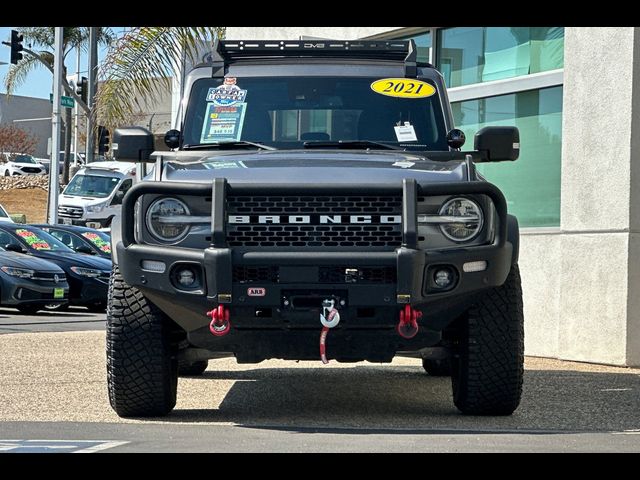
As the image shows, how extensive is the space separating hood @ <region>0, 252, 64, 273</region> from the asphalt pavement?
645 centimetres

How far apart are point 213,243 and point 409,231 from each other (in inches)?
41.4

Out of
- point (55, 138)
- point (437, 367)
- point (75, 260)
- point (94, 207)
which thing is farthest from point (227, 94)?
point (94, 207)

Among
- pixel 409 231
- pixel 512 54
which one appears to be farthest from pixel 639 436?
pixel 512 54

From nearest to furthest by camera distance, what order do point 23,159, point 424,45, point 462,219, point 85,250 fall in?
1. point 462,219
2. point 424,45
3. point 85,250
4. point 23,159

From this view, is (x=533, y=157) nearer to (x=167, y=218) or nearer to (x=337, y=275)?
(x=337, y=275)

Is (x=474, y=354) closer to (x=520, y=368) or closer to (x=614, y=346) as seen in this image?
Result: (x=520, y=368)

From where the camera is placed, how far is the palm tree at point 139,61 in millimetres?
20203

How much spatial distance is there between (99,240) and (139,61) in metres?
4.75

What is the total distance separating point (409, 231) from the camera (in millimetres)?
7078

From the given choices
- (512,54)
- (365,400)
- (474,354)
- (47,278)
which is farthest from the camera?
(47,278)

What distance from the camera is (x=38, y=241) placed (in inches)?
854

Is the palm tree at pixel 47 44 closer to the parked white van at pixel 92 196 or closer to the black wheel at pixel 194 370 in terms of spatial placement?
the parked white van at pixel 92 196

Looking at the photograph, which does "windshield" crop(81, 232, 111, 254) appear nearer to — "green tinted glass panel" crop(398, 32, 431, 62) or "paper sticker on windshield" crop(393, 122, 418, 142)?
"green tinted glass panel" crop(398, 32, 431, 62)
